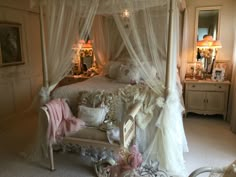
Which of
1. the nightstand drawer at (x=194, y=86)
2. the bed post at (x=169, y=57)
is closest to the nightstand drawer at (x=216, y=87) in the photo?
the nightstand drawer at (x=194, y=86)

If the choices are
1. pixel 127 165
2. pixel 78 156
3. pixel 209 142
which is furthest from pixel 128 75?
pixel 127 165

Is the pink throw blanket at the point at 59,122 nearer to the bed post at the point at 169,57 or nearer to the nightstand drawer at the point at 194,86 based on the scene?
the bed post at the point at 169,57

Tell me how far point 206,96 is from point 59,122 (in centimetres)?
309

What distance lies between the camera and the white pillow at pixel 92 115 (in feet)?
9.42

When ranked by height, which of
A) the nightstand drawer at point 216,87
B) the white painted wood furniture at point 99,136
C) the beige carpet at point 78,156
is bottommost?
the beige carpet at point 78,156

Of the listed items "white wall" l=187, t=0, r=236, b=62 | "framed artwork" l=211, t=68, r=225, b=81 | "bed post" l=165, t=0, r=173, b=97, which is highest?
"white wall" l=187, t=0, r=236, b=62

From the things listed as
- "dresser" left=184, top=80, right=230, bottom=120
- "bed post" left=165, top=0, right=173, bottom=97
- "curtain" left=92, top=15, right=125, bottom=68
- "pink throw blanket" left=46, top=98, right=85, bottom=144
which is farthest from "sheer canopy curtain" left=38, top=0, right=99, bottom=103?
"dresser" left=184, top=80, right=230, bottom=120

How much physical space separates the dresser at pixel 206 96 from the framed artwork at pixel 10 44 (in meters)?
3.63

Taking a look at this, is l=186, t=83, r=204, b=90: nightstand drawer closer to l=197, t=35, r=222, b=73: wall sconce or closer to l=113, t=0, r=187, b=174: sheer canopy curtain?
l=197, t=35, r=222, b=73: wall sconce

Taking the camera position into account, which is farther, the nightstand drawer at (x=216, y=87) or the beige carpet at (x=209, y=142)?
the nightstand drawer at (x=216, y=87)

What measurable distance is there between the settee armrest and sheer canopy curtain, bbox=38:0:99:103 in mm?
1191

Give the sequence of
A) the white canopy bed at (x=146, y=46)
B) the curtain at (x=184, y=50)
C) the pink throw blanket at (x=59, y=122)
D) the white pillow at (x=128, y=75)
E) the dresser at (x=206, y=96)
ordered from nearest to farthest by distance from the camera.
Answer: the white canopy bed at (x=146, y=46)
the pink throw blanket at (x=59, y=122)
the white pillow at (x=128, y=75)
the dresser at (x=206, y=96)
the curtain at (x=184, y=50)

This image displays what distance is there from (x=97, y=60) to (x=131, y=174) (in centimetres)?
338

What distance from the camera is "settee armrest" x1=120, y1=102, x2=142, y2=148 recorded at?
2355 mm
